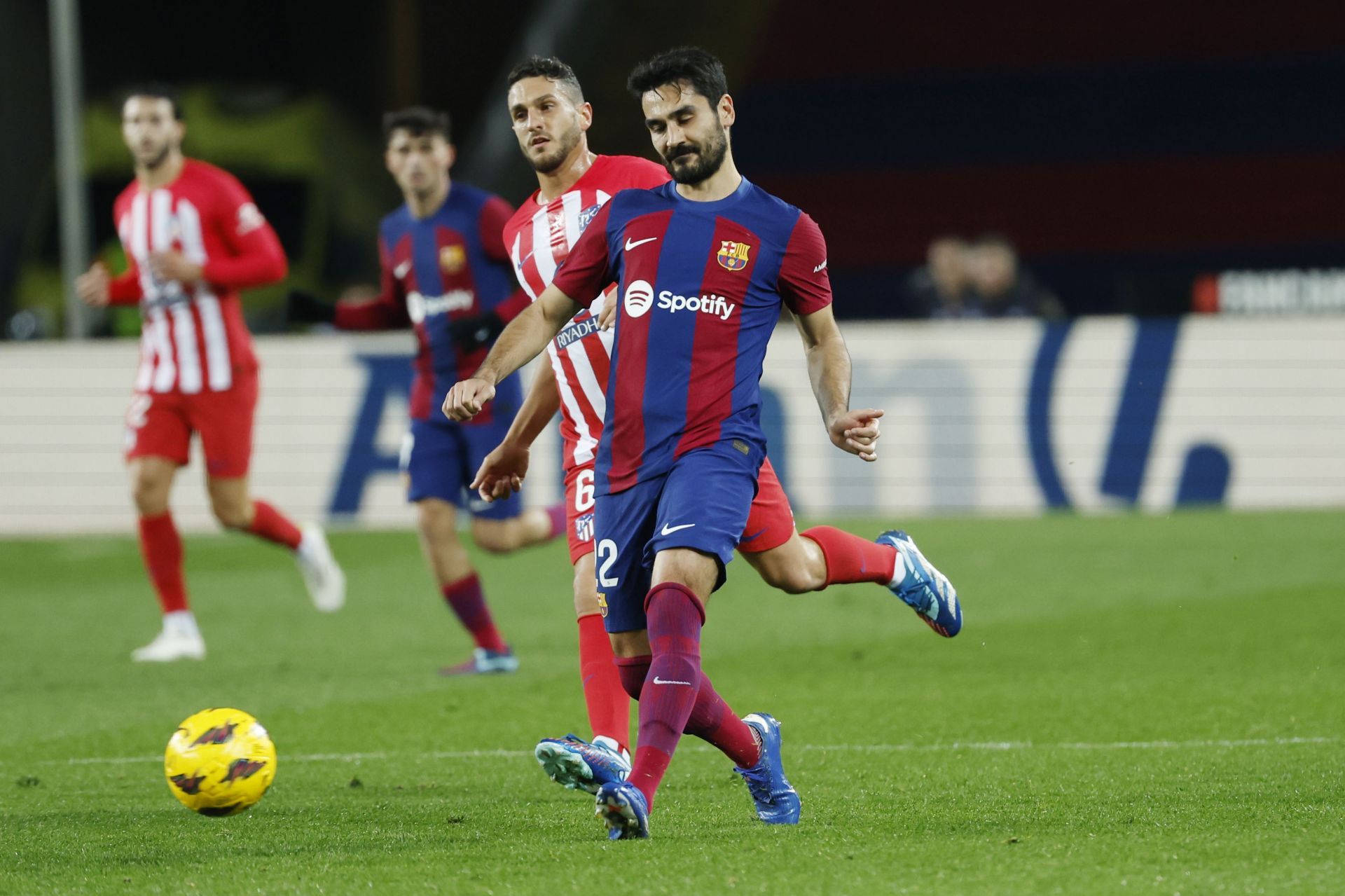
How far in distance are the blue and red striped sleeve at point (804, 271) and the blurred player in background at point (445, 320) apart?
3.04 metres

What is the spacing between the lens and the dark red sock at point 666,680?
4.43 metres

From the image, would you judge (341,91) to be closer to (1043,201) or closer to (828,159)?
(828,159)

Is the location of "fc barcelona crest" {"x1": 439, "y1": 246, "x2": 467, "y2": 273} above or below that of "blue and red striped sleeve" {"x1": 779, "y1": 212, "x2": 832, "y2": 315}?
below

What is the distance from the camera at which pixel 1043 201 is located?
23.8 meters

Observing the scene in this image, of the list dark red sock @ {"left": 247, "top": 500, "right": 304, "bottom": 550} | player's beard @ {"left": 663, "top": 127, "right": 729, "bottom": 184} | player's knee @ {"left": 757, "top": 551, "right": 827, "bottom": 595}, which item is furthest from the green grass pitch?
player's beard @ {"left": 663, "top": 127, "right": 729, "bottom": 184}

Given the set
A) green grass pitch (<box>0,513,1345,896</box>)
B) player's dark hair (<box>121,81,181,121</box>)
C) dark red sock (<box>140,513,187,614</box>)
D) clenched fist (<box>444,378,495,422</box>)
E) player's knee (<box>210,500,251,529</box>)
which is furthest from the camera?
player's knee (<box>210,500,251,529</box>)

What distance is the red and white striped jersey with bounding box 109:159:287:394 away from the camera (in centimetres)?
862

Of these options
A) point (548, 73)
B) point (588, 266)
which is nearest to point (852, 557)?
point (588, 266)

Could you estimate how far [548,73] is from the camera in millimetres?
5512

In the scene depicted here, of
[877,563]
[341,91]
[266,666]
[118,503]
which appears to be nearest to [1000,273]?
[118,503]

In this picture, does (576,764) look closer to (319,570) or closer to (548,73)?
(548,73)

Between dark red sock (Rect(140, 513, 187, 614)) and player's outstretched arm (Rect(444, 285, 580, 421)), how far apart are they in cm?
420

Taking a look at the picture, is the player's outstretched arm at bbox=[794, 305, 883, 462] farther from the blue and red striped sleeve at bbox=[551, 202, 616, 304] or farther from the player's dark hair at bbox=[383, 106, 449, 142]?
the player's dark hair at bbox=[383, 106, 449, 142]

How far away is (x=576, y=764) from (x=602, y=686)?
91 cm
